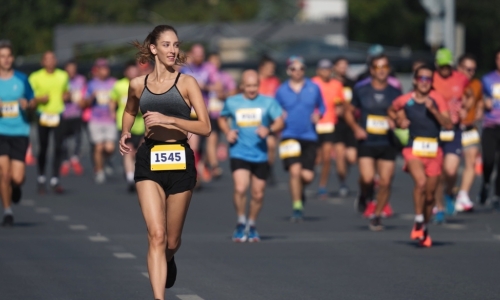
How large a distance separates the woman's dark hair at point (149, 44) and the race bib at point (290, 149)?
7.21 meters

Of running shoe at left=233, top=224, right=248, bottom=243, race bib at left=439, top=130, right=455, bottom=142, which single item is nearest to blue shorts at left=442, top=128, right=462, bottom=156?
race bib at left=439, top=130, right=455, bottom=142

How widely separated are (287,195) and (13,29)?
39.8 metres

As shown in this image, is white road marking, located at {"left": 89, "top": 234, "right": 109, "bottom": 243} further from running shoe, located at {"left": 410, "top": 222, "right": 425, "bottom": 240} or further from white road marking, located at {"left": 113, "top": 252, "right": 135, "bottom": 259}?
running shoe, located at {"left": 410, "top": 222, "right": 425, "bottom": 240}

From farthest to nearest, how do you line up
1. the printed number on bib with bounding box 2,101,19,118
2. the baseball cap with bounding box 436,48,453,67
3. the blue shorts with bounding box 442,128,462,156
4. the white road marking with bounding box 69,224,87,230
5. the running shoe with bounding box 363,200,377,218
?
the running shoe with bounding box 363,200,377,218, the blue shorts with bounding box 442,128,462,156, the baseball cap with bounding box 436,48,453,67, the printed number on bib with bounding box 2,101,19,118, the white road marking with bounding box 69,224,87,230

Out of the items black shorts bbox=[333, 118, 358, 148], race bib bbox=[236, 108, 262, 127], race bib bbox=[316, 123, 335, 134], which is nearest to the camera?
race bib bbox=[236, 108, 262, 127]

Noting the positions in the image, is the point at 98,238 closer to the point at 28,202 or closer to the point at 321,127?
the point at 28,202

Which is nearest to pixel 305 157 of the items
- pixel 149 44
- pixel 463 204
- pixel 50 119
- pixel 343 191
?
pixel 463 204

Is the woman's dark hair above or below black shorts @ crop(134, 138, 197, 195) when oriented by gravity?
above

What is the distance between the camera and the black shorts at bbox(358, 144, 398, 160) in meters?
16.7

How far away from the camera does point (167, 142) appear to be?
9.55 m

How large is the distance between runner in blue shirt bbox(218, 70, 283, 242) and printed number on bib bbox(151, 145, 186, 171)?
501cm

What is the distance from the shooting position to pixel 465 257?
1312cm

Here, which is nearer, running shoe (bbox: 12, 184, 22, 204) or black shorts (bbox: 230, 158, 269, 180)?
black shorts (bbox: 230, 158, 269, 180)

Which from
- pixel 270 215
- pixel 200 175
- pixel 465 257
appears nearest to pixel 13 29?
pixel 200 175
